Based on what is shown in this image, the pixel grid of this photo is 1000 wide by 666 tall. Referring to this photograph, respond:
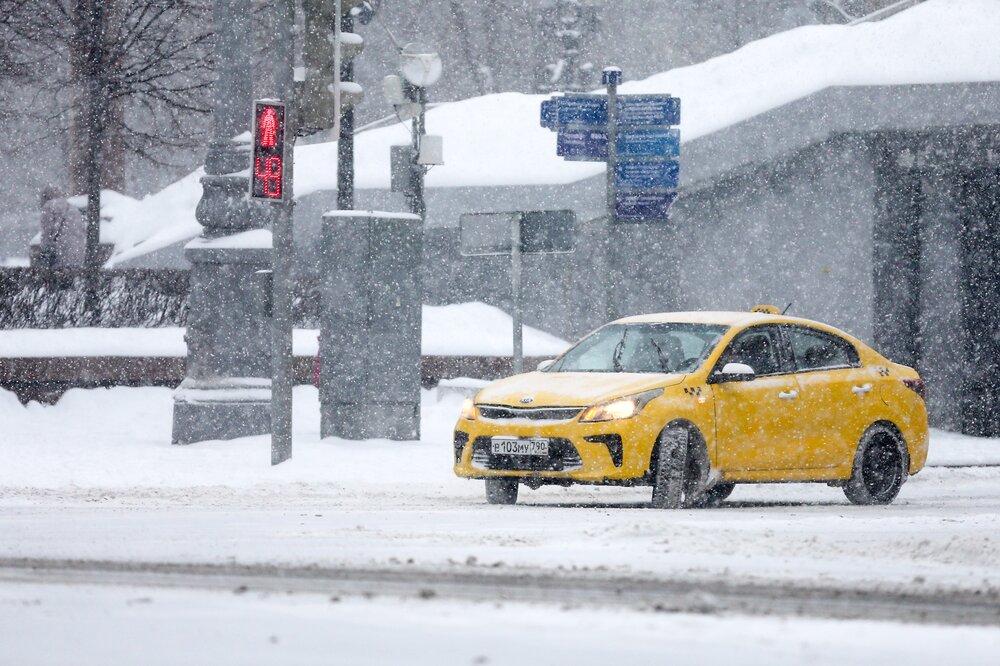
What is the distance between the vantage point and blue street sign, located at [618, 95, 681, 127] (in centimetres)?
1803

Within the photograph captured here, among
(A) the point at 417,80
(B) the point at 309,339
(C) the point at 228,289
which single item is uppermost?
(A) the point at 417,80

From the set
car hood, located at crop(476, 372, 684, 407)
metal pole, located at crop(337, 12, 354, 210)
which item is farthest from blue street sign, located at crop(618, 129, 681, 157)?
car hood, located at crop(476, 372, 684, 407)

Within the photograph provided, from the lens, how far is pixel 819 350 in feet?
44.9

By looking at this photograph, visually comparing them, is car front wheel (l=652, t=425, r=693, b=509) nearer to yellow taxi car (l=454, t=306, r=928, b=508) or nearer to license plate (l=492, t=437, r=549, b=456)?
yellow taxi car (l=454, t=306, r=928, b=508)

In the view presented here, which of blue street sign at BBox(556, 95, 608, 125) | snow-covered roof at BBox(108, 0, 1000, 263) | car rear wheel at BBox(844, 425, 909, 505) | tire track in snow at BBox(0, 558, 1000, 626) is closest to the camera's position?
tire track in snow at BBox(0, 558, 1000, 626)

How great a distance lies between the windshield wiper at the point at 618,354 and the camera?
12984 millimetres

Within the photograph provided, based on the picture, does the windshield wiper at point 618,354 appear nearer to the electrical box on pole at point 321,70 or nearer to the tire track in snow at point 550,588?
the electrical box on pole at point 321,70

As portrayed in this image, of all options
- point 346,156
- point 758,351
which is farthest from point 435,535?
point 346,156

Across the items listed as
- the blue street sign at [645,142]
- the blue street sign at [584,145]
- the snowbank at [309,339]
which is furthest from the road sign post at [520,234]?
the snowbank at [309,339]

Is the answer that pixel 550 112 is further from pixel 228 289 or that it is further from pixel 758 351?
pixel 758 351

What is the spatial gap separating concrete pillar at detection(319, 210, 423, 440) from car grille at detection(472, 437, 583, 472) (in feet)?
17.4

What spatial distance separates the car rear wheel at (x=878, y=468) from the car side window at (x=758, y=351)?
1.01m

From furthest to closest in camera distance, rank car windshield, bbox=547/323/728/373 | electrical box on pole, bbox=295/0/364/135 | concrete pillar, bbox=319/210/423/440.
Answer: concrete pillar, bbox=319/210/423/440, electrical box on pole, bbox=295/0/364/135, car windshield, bbox=547/323/728/373

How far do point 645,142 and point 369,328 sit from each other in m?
3.33
